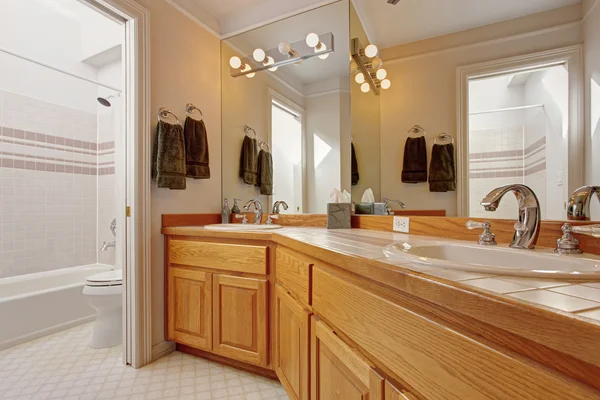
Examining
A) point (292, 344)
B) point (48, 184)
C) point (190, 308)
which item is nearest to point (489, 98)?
point (292, 344)

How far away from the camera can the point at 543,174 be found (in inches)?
42.1

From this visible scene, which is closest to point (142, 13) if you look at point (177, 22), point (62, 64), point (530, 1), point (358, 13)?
point (177, 22)

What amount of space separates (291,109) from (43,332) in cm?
227

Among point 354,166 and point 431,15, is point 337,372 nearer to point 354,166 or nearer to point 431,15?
point 354,166

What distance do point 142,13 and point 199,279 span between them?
5.10ft

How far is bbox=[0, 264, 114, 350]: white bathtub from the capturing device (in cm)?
201

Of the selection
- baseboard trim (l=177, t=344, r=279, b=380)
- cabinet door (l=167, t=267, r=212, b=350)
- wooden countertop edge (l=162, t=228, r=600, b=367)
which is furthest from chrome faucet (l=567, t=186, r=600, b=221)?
cabinet door (l=167, t=267, r=212, b=350)

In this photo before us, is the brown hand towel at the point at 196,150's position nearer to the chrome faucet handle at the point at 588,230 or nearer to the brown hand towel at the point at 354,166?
the brown hand towel at the point at 354,166

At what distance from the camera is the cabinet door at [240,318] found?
1.59 metres

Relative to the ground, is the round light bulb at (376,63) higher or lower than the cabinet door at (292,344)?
higher

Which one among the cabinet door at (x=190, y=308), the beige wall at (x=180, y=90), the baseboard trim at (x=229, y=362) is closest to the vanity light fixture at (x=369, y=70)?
the beige wall at (x=180, y=90)

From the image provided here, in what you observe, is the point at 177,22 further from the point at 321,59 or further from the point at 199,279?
the point at 199,279

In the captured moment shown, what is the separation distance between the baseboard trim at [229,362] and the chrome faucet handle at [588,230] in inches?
58.1

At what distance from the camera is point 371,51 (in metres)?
1.69
